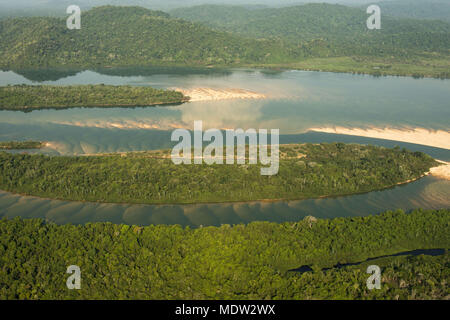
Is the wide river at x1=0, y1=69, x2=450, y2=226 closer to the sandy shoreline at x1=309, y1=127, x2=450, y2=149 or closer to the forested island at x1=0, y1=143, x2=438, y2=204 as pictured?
the forested island at x1=0, y1=143, x2=438, y2=204

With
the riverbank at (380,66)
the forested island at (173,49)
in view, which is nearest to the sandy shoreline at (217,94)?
the forested island at (173,49)

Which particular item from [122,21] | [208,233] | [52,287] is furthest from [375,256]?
[122,21]

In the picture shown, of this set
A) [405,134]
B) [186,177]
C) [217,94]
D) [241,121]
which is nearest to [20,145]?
[186,177]

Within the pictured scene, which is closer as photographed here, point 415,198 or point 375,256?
point 375,256

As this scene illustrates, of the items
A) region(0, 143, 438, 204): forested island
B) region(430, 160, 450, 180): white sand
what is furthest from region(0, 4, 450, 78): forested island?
region(0, 143, 438, 204): forested island

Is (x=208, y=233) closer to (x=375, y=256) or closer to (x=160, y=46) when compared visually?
(x=375, y=256)

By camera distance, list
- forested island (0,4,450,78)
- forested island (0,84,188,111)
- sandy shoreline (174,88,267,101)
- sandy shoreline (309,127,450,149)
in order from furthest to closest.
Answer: forested island (0,4,450,78) < sandy shoreline (174,88,267,101) < forested island (0,84,188,111) < sandy shoreline (309,127,450,149)
